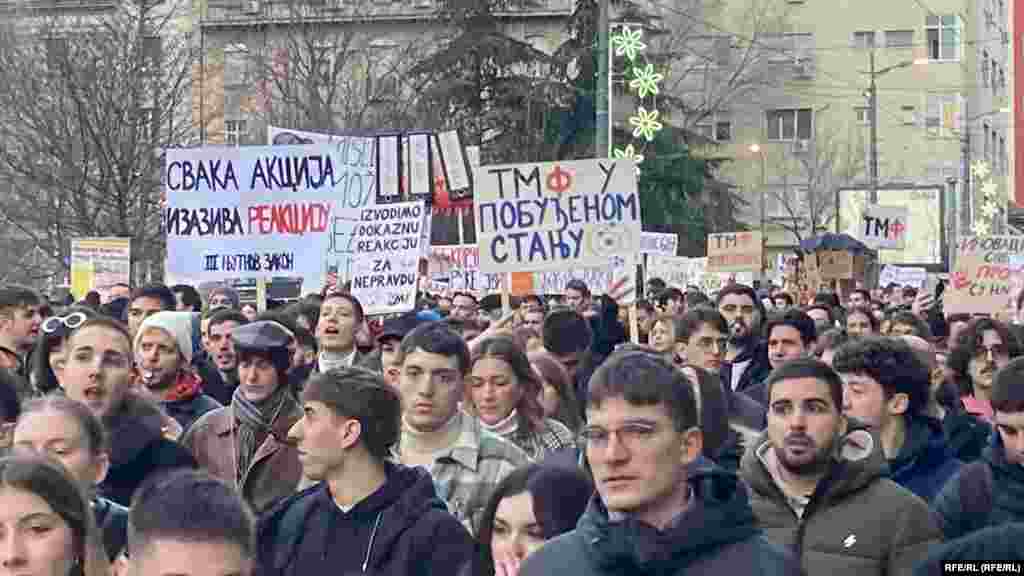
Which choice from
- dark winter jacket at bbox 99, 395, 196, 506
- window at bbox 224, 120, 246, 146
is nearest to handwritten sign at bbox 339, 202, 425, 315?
dark winter jacket at bbox 99, 395, 196, 506

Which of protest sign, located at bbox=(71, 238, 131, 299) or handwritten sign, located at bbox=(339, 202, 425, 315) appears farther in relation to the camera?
protest sign, located at bbox=(71, 238, 131, 299)

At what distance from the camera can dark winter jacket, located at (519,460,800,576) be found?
4.42m

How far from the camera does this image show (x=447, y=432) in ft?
24.4

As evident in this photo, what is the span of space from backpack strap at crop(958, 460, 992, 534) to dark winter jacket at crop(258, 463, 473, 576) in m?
1.52

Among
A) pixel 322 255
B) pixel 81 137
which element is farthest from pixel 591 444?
pixel 81 137

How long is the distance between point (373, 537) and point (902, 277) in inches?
1311

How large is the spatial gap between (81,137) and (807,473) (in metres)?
23.5

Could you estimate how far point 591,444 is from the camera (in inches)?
185

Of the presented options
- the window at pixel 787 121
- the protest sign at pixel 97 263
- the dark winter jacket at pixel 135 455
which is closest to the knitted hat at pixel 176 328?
the dark winter jacket at pixel 135 455

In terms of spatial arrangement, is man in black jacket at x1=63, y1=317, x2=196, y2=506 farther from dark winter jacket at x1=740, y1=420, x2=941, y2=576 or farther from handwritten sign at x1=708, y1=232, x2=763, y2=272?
handwritten sign at x1=708, y1=232, x2=763, y2=272

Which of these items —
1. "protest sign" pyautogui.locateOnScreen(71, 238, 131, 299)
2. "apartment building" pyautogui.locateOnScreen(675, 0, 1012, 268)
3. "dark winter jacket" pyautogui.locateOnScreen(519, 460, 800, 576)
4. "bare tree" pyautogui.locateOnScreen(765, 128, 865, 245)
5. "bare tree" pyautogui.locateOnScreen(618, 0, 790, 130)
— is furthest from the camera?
"apartment building" pyautogui.locateOnScreen(675, 0, 1012, 268)

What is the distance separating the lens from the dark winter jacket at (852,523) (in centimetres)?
611

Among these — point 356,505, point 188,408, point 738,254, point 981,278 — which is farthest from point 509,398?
point 738,254

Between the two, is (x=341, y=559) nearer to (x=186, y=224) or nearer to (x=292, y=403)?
(x=292, y=403)
